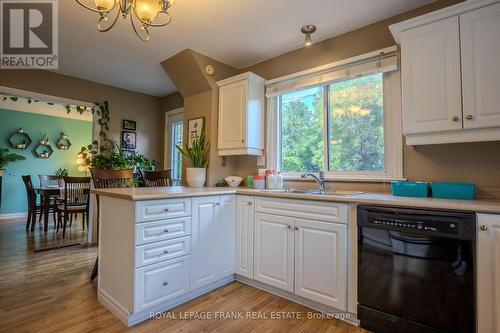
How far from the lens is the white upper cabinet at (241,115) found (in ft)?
9.29

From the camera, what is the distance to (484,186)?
1780 millimetres

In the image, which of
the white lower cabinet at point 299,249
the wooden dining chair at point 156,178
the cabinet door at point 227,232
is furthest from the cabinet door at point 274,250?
the wooden dining chair at point 156,178

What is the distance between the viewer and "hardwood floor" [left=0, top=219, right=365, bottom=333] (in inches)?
67.7

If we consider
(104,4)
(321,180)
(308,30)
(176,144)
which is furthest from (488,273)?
(176,144)

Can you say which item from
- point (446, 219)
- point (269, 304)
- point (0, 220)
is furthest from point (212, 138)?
point (0, 220)

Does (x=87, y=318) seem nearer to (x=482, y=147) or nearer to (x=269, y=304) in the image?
(x=269, y=304)

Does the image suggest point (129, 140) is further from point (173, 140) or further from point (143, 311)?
point (143, 311)

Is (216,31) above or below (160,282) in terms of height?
above

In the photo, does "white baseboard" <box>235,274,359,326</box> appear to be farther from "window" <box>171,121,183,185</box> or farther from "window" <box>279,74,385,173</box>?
"window" <box>171,121,183,185</box>

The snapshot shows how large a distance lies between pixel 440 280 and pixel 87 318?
2268mm

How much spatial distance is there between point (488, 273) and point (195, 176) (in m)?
2.44

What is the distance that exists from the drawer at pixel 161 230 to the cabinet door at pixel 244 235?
544mm

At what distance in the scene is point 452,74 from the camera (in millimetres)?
1694

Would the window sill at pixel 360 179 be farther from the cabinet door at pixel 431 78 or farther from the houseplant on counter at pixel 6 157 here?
the houseplant on counter at pixel 6 157
